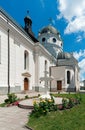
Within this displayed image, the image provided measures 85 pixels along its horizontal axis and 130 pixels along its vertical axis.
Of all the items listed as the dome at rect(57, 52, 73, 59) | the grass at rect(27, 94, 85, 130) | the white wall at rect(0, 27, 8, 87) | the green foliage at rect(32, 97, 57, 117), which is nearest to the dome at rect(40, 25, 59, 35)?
the dome at rect(57, 52, 73, 59)

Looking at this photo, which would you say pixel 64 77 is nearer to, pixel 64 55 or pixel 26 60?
pixel 64 55

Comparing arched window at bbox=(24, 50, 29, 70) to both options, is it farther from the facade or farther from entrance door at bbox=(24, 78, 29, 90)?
the facade

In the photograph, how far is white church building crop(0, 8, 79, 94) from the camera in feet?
77.5

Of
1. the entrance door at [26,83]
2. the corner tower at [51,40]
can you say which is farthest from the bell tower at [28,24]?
the entrance door at [26,83]

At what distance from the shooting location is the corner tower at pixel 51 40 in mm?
51562

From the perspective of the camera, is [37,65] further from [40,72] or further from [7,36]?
[7,36]

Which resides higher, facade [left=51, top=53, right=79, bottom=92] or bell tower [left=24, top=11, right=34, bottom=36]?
bell tower [left=24, top=11, right=34, bottom=36]

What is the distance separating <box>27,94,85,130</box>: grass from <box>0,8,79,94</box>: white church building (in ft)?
48.8

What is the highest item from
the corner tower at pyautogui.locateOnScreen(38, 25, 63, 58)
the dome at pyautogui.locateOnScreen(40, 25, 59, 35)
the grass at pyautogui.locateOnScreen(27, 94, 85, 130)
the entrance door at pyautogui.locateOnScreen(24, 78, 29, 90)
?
the dome at pyautogui.locateOnScreen(40, 25, 59, 35)

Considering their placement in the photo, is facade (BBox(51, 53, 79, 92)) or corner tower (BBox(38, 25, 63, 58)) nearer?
facade (BBox(51, 53, 79, 92))

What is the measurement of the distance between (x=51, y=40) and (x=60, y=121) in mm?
45337

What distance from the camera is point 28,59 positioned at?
104 feet

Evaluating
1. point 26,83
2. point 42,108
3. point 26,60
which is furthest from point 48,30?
point 42,108

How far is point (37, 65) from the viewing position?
34062 millimetres
